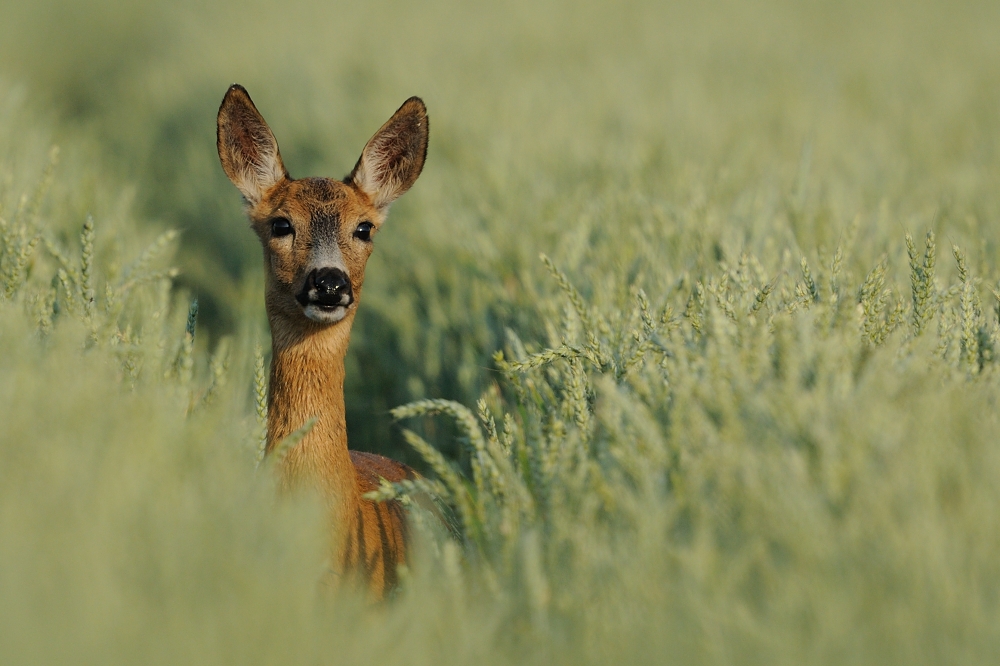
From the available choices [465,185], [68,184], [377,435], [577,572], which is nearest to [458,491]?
[577,572]

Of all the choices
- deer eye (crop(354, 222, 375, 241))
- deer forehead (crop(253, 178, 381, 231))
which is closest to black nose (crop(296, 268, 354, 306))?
deer forehead (crop(253, 178, 381, 231))

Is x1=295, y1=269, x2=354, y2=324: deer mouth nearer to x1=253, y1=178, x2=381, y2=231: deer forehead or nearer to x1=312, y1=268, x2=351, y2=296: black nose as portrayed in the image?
x1=312, y1=268, x2=351, y2=296: black nose

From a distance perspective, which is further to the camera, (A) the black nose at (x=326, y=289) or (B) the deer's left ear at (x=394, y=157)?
(B) the deer's left ear at (x=394, y=157)

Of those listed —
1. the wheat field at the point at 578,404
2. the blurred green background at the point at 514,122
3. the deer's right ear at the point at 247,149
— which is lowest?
the wheat field at the point at 578,404

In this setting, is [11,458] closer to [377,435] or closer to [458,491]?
[458,491]

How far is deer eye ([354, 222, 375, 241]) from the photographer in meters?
4.20

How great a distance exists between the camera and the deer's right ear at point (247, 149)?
4223mm

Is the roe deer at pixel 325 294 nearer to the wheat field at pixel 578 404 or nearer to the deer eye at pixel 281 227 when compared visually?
the deer eye at pixel 281 227

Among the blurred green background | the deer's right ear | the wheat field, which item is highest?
the blurred green background

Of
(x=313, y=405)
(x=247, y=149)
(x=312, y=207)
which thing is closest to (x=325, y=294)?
(x=313, y=405)

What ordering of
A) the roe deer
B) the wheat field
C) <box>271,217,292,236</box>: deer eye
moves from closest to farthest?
the wheat field
the roe deer
<box>271,217,292,236</box>: deer eye

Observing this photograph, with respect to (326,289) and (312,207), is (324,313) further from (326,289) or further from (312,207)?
(312,207)

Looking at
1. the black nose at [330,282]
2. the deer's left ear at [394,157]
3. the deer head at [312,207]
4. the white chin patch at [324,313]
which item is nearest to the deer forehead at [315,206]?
the deer head at [312,207]

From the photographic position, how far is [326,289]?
12.3 ft
